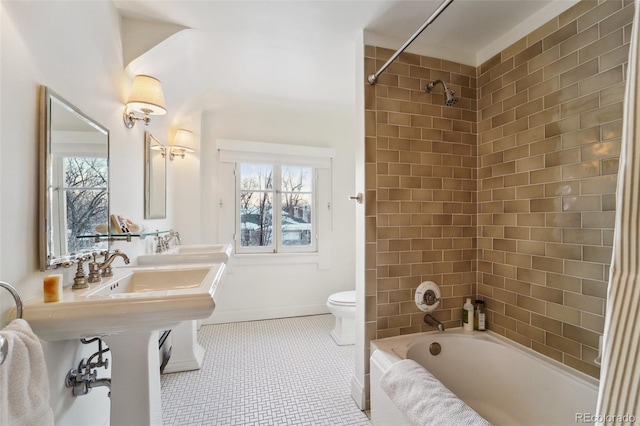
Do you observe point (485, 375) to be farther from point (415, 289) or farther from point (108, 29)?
point (108, 29)

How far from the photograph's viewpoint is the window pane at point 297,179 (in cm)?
318

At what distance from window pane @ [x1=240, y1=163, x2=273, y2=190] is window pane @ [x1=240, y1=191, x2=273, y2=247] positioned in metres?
0.08

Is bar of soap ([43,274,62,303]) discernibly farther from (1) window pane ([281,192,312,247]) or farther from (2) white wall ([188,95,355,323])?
(1) window pane ([281,192,312,247])

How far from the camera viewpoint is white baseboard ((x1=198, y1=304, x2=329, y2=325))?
291cm

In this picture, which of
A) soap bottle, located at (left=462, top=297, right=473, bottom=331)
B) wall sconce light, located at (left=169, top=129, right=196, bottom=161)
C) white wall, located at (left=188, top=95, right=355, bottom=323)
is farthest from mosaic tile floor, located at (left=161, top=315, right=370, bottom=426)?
wall sconce light, located at (left=169, top=129, right=196, bottom=161)

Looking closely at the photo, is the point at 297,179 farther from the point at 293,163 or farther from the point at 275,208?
the point at 275,208

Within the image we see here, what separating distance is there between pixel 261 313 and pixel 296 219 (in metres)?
1.17

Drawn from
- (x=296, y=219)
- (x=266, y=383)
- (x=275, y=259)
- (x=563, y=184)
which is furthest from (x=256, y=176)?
(x=563, y=184)

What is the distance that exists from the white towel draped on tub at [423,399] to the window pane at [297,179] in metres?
2.30

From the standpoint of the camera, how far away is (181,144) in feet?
8.43

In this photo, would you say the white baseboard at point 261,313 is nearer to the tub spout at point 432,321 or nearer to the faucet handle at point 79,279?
the tub spout at point 432,321

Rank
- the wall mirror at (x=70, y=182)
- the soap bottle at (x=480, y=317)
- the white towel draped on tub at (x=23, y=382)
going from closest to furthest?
the white towel draped on tub at (x=23, y=382) → the wall mirror at (x=70, y=182) → the soap bottle at (x=480, y=317)

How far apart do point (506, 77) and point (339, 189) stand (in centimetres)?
195

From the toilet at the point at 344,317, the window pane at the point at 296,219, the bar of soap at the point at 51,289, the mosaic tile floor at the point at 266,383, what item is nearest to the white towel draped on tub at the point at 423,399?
the mosaic tile floor at the point at 266,383
